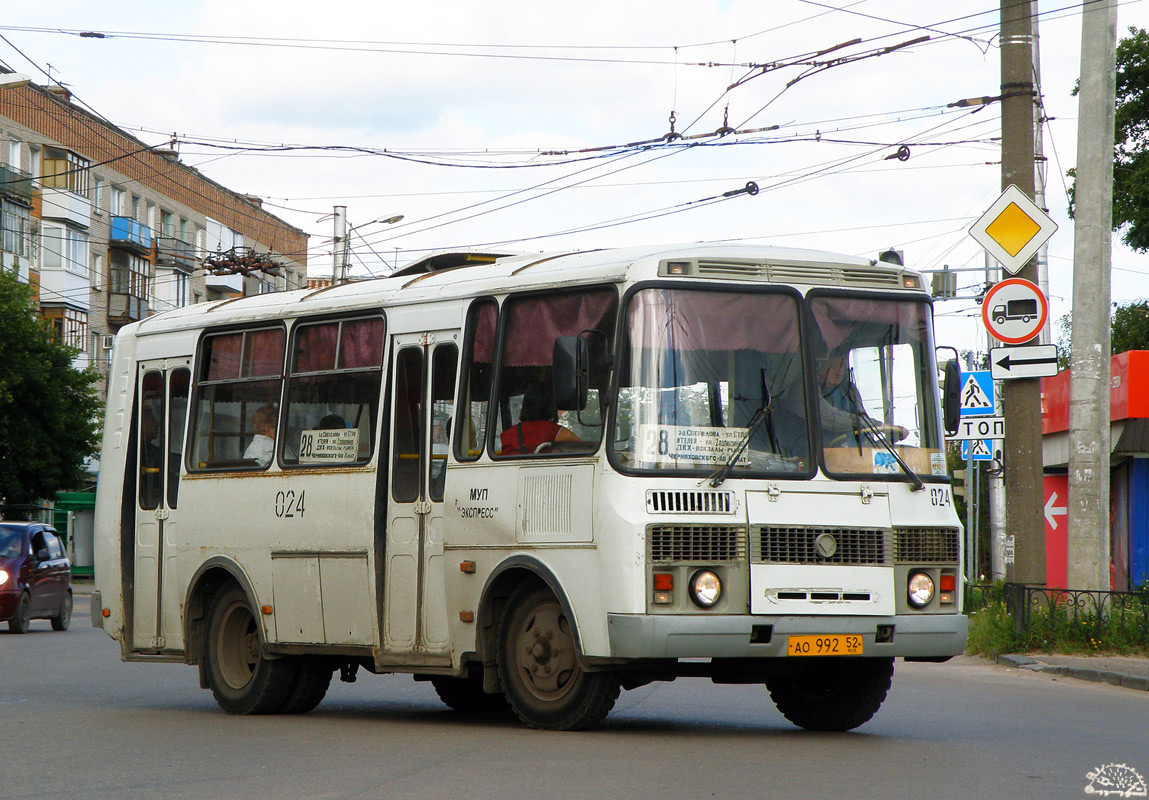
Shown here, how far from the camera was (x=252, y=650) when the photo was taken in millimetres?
12891

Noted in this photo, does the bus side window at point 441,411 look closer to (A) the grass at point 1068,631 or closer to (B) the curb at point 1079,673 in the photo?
(B) the curb at point 1079,673

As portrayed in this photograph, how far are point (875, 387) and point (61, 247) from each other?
55.7 meters

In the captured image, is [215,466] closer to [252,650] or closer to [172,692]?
[252,650]

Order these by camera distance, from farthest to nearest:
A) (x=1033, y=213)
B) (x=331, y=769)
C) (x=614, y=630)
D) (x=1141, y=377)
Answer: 1. (x=1141, y=377)
2. (x=1033, y=213)
3. (x=614, y=630)
4. (x=331, y=769)

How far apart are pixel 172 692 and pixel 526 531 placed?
6.00m

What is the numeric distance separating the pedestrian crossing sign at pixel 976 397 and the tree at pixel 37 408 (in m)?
31.6

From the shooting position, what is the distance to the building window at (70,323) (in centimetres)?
6175

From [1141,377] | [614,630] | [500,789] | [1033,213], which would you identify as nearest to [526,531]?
[614,630]

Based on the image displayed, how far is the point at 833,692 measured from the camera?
10977mm

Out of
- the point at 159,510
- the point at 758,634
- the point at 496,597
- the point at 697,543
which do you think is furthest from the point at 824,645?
the point at 159,510

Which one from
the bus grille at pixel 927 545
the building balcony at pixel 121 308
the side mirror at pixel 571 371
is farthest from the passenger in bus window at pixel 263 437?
the building balcony at pixel 121 308

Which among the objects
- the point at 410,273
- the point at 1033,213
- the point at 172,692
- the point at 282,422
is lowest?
the point at 172,692

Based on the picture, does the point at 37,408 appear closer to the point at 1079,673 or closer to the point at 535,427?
the point at 1079,673

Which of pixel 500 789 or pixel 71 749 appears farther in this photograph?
pixel 71 749
